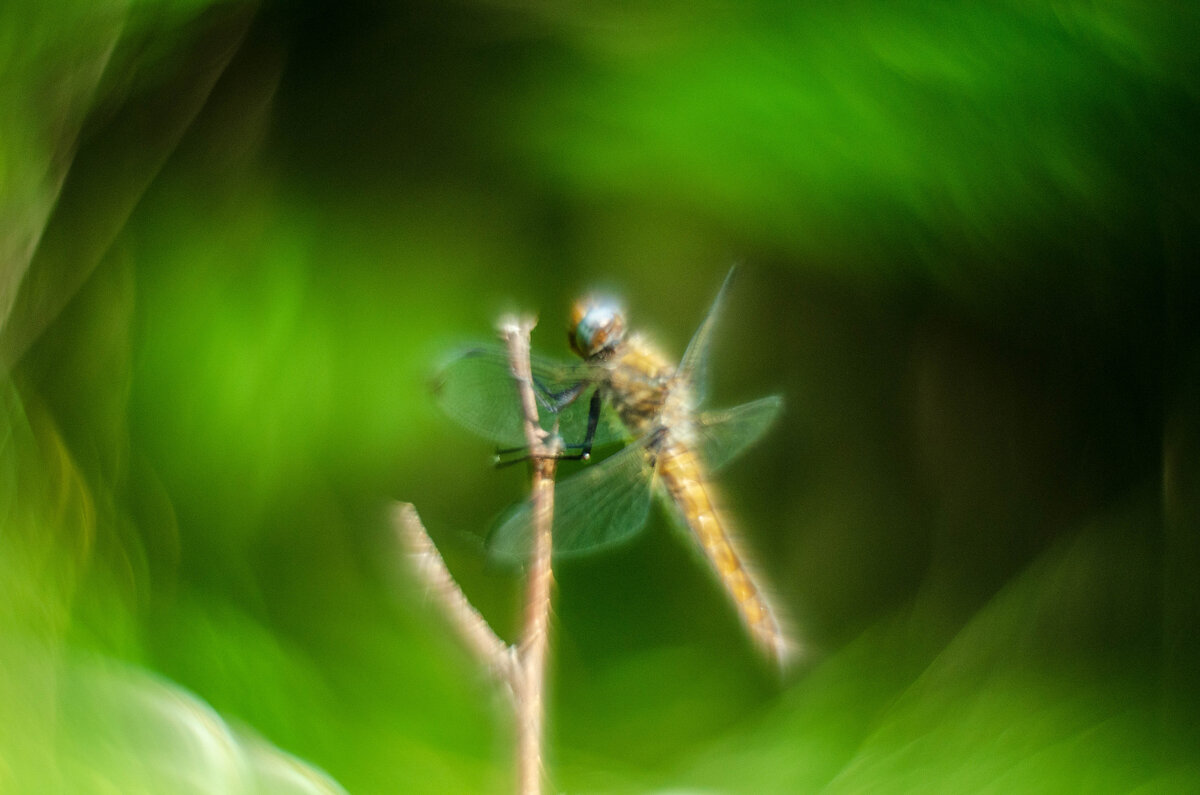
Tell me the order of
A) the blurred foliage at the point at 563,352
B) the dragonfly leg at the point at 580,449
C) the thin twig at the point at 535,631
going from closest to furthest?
the thin twig at the point at 535,631 < the blurred foliage at the point at 563,352 < the dragonfly leg at the point at 580,449

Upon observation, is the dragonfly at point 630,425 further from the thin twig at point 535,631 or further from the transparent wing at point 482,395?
the thin twig at point 535,631

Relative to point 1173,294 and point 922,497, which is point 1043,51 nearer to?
point 1173,294

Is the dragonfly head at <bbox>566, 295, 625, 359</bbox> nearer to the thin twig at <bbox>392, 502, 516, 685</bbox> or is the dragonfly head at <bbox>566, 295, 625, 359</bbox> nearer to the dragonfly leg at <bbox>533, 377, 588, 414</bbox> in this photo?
the dragonfly leg at <bbox>533, 377, 588, 414</bbox>

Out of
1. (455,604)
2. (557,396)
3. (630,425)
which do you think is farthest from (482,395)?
(455,604)

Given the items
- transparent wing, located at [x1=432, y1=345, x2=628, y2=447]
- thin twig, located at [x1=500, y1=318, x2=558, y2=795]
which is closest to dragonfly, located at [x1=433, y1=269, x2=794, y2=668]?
transparent wing, located at [x1=432, y1=345, x2=628, y2=447]

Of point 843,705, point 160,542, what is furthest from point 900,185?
point 160,542

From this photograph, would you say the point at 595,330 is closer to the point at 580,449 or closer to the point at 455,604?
the point at 580,449

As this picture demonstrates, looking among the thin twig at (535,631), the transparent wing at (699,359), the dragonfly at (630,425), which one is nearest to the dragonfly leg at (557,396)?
the dragonfly at (630,425)
